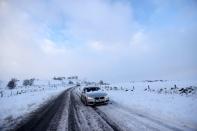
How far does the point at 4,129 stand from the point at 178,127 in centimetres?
755

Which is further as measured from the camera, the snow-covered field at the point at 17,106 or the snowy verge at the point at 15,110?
the snow-covered field at the point at 17,106

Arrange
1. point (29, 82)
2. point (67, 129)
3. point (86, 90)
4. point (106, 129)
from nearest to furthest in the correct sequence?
point (106, 129) → point (67, 129) → point (86, 90) → point (29, 82)

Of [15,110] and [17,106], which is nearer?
[15,110]

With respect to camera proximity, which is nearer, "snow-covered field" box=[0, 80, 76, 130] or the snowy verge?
the snowy verge

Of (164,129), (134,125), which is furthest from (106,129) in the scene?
(164,129)

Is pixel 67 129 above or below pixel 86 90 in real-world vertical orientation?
below

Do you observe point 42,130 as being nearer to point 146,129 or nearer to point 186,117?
point 146,129

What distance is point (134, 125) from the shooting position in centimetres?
728

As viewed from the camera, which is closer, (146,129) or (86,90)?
(146,129)

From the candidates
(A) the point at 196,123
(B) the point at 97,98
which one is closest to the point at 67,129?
(A) the point at 196,123

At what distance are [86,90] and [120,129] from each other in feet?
34.9

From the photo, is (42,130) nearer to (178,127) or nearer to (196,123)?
(178,127)

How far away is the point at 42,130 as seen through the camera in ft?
25.0

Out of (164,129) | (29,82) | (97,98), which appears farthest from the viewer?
(29,82)
